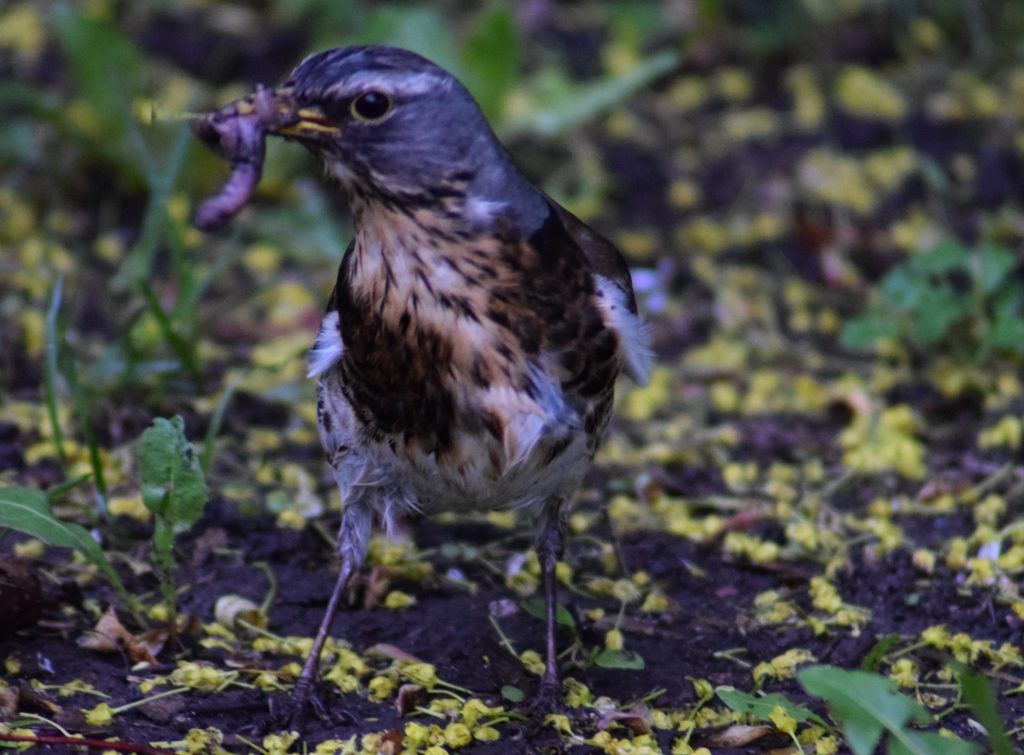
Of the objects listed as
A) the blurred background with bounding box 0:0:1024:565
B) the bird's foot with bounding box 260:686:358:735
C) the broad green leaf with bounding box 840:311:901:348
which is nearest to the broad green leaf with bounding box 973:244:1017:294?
the blurred background with bounding box 0:0:1024:565

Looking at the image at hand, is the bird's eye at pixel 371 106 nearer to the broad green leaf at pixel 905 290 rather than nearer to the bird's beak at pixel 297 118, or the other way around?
the bird's beak at pixel 297 118

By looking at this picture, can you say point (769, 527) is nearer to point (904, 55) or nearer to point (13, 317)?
point (13, 317)

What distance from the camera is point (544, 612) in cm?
409

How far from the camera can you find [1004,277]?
578cm

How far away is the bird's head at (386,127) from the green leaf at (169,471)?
29.8 inches

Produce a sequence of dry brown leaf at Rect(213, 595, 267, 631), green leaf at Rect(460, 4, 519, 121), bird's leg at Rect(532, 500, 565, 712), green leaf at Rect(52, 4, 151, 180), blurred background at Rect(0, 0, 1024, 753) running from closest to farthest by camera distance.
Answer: bird's leg at Rect(532, 500, 565, 712) < dry brown leaf at Rect(213, 595, 267, 631) < blurred background at Rect(0, 0, 1024, 753) < green leaf at Rect(52, 4, 151, 180) < green leaf at Rect(460, 4, 519, 121)

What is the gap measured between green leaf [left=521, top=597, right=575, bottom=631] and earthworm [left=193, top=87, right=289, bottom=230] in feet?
4.54

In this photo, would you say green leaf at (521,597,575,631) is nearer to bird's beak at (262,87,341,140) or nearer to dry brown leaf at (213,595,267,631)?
dry brown leaf at (213,595,267,631)

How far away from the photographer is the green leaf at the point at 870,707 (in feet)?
9.76

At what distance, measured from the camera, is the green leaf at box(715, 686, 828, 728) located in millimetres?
3531

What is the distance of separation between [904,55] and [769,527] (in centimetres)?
386

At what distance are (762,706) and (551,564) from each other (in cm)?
76

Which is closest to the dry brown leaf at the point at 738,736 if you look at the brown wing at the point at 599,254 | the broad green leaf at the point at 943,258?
the brown wing at the point at 599,254

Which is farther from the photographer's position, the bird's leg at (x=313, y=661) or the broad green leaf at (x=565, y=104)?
the broad green leaf at (x=565, y=104)
